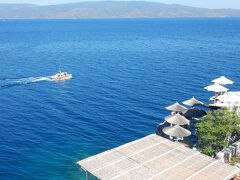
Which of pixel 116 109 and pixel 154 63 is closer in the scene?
pixel 116 109

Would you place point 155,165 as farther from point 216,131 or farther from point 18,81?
point 18,81

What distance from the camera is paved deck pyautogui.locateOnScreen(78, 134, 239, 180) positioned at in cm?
2292

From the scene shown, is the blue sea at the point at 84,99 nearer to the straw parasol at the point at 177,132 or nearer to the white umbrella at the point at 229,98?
the straw parasol at the point at 177,132

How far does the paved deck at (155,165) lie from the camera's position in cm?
2292

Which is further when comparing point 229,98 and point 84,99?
point 84,99

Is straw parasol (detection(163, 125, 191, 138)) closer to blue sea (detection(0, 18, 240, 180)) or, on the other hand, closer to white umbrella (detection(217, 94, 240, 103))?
blue sea (detection(0, 18, 240, 180))

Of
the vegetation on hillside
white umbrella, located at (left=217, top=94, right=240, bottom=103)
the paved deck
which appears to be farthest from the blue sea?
the vegetation on hillside

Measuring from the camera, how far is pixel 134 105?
51.9 m

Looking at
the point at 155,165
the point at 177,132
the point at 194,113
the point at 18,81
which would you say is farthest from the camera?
the point at 18,81

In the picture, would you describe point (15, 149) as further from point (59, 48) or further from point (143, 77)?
point (59, 48)

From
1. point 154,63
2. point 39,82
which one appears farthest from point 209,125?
point 154,63

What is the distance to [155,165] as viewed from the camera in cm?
2402

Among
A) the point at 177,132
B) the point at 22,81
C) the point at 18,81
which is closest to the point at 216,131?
the point at 177,132

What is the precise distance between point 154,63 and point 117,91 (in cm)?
2920
